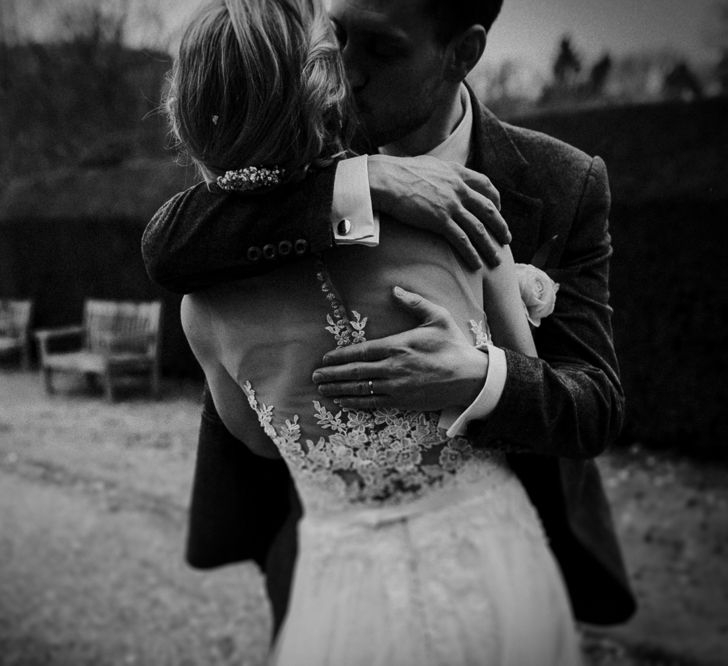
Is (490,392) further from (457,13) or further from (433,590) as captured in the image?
(457,13)

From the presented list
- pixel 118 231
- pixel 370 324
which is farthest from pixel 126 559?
pixel 370 324

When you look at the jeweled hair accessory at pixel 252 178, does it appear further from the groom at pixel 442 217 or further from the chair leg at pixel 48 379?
the chair leg at pixel 48 379

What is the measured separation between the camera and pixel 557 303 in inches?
41.2

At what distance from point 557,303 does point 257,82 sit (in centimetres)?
55

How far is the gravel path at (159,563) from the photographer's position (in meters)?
2.81

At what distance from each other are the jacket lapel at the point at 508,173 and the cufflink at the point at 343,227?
0.97ft

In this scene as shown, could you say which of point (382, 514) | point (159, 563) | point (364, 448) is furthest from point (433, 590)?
point (159, 563)

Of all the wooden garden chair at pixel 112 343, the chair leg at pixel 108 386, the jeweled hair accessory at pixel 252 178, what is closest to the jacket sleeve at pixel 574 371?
the jeweled hair accessory at pixel 252 178

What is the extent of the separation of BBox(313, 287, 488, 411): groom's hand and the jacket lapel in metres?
0.22

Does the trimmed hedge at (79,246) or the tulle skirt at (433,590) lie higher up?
the tulle skirt at (433,590)

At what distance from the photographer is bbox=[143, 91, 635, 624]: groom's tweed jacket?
0.90 metres

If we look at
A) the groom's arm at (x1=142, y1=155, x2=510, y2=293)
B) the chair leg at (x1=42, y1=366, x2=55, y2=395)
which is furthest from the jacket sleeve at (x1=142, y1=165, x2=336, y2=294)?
the chair leg at (x1=42, y1=366, x2=55, y2=395)

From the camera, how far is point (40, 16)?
3514mm

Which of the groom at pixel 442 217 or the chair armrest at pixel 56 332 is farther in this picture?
the chair armrest at pixel 56 332
